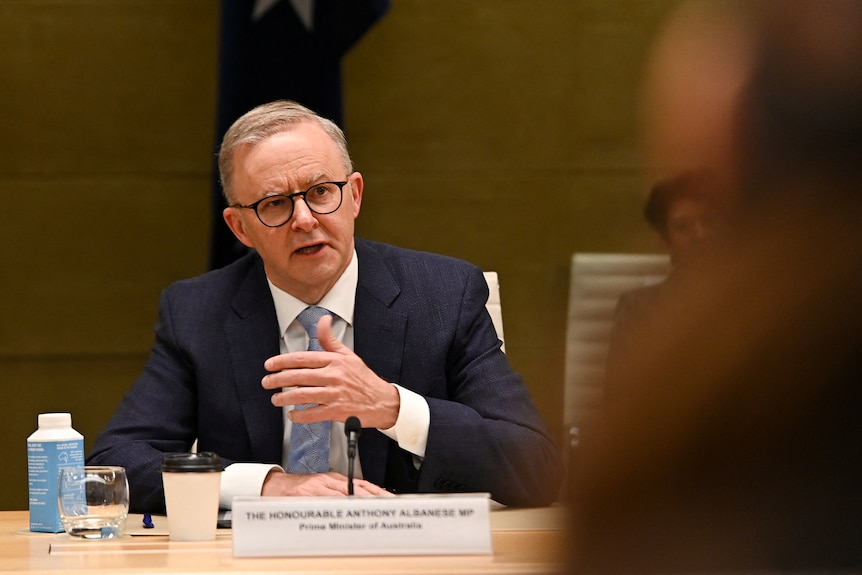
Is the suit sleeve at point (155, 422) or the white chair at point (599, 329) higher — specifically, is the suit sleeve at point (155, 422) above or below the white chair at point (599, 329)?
below

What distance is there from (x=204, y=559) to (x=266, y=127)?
123 centimetres

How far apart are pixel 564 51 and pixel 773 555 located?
3.60 meters

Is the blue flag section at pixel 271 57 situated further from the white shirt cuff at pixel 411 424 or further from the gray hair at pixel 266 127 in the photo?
the white shirt cuff at pixel 411 424

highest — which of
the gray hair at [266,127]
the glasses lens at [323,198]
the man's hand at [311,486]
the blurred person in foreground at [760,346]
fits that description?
the gray hair at [266,127]

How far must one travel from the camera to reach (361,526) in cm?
147

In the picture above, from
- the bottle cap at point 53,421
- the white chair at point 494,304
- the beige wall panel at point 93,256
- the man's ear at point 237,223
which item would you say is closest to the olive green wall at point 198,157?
the beige wall panel at point 93,256

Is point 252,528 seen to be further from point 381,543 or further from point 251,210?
point 251,210

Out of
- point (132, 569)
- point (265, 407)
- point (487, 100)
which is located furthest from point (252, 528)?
point (487, 100)

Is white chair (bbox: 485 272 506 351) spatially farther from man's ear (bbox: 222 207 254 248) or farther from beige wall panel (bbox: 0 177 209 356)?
beige wall panel (bbox: 0 177 209 356)

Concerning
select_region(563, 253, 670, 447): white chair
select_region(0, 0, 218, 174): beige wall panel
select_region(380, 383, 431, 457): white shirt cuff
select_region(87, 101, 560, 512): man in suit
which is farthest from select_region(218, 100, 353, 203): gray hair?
select_region(563, 253, 670, 447): white chair

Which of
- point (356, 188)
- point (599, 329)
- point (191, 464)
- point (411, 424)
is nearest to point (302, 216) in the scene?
point (356, 188)

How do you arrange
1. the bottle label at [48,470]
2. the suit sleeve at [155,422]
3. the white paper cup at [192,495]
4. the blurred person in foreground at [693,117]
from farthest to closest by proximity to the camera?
the suit sleeve at [155,422] → the bottle label at [48,470] → the white paper cup at [192,495] → the blurred person in foreground at [693,117]

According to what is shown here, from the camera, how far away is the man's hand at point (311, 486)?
1936 mm

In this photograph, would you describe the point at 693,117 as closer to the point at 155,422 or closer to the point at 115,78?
the point at 155,422
